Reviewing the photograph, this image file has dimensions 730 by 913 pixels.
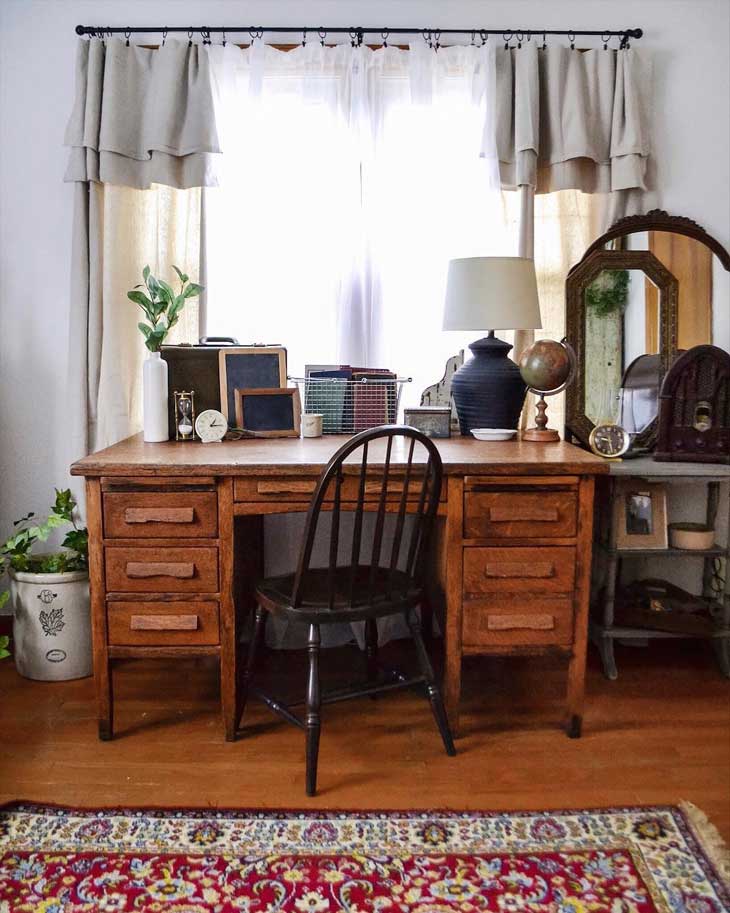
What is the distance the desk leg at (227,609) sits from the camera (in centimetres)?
224

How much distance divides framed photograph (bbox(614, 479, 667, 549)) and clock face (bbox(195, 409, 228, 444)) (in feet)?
4.48

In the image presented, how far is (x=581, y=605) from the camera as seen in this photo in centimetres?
232

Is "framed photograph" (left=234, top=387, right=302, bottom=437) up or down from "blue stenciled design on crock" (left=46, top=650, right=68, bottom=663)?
up

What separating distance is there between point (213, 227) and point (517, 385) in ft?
4.09

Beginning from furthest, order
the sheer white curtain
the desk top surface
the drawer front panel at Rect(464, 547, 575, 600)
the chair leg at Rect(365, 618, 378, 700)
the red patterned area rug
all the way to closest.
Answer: the sheer white curtain < the chair leg at Rect(365, 618, 378, 700) < the drawer front panel at Rect(464, 547, 575, 600) < the desk top surface < the red patterned area rug

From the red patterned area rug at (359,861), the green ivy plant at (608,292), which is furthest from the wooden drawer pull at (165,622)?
the green ivy plant at (608,292)

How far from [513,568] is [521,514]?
153mm

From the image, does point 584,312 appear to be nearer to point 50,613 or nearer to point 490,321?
point 490,321

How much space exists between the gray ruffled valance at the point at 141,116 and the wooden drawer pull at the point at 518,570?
5.50 ft

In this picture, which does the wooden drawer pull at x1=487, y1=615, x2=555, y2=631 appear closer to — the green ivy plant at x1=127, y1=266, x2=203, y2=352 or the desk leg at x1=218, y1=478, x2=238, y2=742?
the desk leg at x1=218, y1=478, x2=238, y2=742

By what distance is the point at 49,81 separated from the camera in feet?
9.85

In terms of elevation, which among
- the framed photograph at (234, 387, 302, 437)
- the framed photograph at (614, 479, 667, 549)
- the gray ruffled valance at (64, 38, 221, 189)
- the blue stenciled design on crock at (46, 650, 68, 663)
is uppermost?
the gray ruffled valance at (64, 38, 221, 189)

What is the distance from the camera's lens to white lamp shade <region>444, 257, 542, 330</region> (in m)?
2.61

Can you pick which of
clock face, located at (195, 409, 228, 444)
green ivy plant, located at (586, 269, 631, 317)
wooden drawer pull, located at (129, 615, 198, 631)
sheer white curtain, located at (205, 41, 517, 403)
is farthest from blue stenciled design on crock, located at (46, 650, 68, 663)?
green ivy plant, located at (586, 269, 631, 317)
